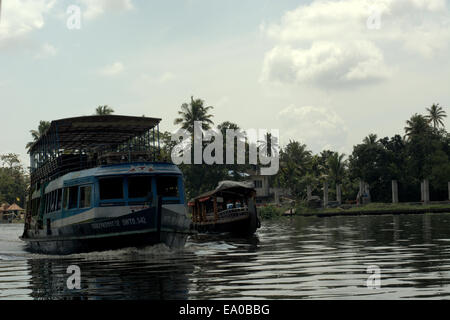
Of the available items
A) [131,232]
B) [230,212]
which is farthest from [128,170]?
[230,212]

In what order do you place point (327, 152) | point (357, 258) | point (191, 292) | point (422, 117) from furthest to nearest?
1. point (327, 152)
2. point (422, 117)
3. point (357, 258)
4. point (191, 292)

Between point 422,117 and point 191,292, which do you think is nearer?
point 191,292

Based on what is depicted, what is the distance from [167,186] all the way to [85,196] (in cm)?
283

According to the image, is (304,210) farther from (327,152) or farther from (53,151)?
(53,151)

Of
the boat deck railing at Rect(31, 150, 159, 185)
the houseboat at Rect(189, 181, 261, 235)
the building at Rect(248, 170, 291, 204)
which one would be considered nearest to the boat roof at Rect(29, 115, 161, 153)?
the boat deck railing at Rect(31, 150, 159, 185)

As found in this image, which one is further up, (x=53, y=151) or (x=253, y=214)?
(x=53, y=151)

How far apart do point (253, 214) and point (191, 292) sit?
20824mm

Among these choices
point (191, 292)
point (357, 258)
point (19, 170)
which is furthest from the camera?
point (19, 170)

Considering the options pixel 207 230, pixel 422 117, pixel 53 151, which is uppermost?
pixel 422 117

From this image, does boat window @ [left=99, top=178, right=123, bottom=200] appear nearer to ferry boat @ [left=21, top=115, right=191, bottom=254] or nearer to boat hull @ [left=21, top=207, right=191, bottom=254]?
ferry boat @ [left=21, top=115, right=191, bottom=254]

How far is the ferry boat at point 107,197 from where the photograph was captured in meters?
18.6

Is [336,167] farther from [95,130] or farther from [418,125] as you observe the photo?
[95,130]

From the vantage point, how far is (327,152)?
356 ft
